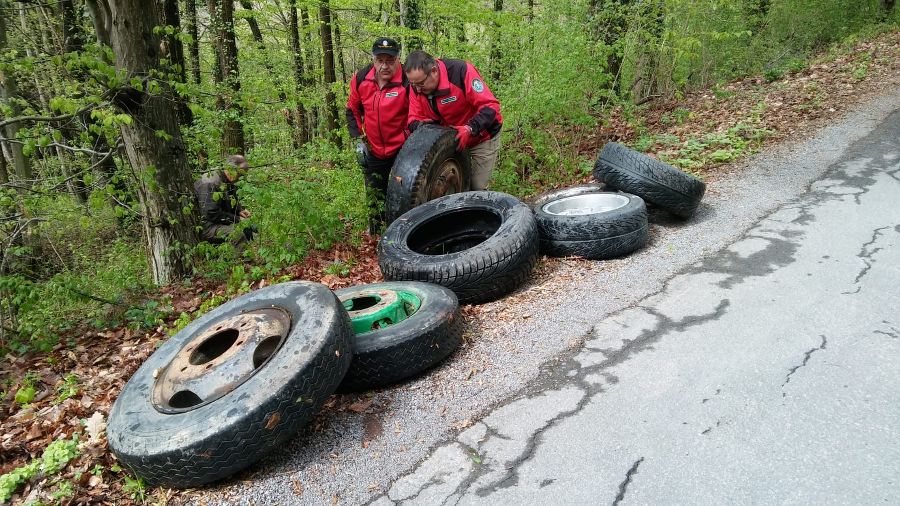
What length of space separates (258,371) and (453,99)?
144 inches

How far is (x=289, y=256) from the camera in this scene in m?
5.60

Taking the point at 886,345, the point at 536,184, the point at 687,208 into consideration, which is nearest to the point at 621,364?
the point at 886,345

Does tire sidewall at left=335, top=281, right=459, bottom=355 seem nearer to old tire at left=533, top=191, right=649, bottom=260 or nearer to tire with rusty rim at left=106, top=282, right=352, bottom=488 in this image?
tire with rusty rim at left=106, top=282, right=352, bottom=488

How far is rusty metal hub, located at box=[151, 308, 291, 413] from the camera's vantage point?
3.09 metres

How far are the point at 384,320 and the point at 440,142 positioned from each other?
7.37 feet

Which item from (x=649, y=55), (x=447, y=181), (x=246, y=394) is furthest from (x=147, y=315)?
(x=649, y=55)

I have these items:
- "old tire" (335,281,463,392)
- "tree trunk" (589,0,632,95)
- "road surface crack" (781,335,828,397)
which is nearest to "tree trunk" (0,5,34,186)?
"old tire" (335,281,463,392)

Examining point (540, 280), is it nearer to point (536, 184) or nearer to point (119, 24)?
point (536, 184)

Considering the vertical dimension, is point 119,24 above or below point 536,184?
above

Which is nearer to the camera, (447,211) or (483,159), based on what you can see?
(447,211)

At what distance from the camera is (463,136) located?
221 inches

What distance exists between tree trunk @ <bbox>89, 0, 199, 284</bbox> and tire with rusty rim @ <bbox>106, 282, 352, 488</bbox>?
7.68 feet

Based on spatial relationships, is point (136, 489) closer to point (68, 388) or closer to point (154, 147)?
point (68, 388)

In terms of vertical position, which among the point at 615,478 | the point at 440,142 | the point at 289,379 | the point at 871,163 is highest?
the point at 440,142
